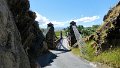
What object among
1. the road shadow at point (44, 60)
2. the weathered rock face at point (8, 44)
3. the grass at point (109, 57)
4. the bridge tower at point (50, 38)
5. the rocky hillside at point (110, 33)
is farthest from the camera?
the bridge tower at point (50, 38)

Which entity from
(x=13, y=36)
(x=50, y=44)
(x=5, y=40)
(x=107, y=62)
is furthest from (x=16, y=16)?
(x=50, y=44)

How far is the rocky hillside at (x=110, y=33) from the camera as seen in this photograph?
97.6 feet

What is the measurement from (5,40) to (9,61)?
676mm

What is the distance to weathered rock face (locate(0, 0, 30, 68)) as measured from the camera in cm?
1022

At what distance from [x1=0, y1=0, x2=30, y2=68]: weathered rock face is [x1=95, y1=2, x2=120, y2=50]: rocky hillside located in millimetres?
17753

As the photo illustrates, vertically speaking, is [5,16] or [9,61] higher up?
[5,16]

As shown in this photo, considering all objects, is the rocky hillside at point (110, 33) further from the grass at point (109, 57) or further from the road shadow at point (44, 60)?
the road shadow at point (44, 60)

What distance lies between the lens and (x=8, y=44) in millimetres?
10992

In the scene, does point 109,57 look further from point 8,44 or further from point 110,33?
point 8,44

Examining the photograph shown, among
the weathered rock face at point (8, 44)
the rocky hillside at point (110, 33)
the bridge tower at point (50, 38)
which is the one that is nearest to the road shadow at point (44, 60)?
the rocky hillside at point (110, 33)

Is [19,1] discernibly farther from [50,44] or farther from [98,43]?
[50,44]

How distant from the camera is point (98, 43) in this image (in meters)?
32.1

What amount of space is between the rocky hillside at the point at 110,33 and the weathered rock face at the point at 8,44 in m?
17.8

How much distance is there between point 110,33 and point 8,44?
68.6 ft
